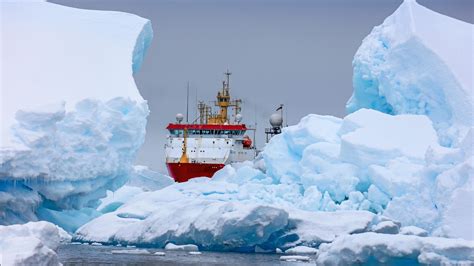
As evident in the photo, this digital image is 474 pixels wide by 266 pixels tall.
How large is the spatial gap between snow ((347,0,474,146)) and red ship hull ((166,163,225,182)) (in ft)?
33.5

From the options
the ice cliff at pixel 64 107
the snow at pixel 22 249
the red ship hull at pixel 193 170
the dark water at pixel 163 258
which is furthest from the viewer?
the red ship hull at pixel 193 170

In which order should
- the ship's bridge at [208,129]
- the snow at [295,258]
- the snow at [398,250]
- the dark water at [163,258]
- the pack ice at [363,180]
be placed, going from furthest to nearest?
1. the ship's bridge at [208,129]
2. the pack ice at [363,180]
3. the snow at [295,258]
4. the dark water at [163,258]
5. the snow at [398,250]

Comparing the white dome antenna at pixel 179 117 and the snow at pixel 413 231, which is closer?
the snow at pixel 413 231

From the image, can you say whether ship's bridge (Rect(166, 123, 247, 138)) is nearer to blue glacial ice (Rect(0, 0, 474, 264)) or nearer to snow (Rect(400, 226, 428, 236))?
blue glacial ice (Rect(0, 0, 474, 264))

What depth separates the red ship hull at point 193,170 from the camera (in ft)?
103

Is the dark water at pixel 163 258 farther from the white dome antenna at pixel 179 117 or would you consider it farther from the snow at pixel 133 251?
the white dome antenna at pixel 179 117

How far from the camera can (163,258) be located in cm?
1484

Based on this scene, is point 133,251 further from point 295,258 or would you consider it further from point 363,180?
point 363,180

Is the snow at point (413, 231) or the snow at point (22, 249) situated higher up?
the snow at point (22, 249)

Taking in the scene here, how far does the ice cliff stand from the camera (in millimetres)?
16516

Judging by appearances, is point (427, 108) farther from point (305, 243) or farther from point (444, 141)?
point (305, 243)

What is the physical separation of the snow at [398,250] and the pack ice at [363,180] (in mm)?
26

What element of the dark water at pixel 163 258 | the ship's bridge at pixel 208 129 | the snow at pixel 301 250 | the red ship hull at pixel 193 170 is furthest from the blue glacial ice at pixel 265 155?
the ship's bridge at pixel 208 129

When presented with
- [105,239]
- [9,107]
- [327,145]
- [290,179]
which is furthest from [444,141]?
[9,107]
